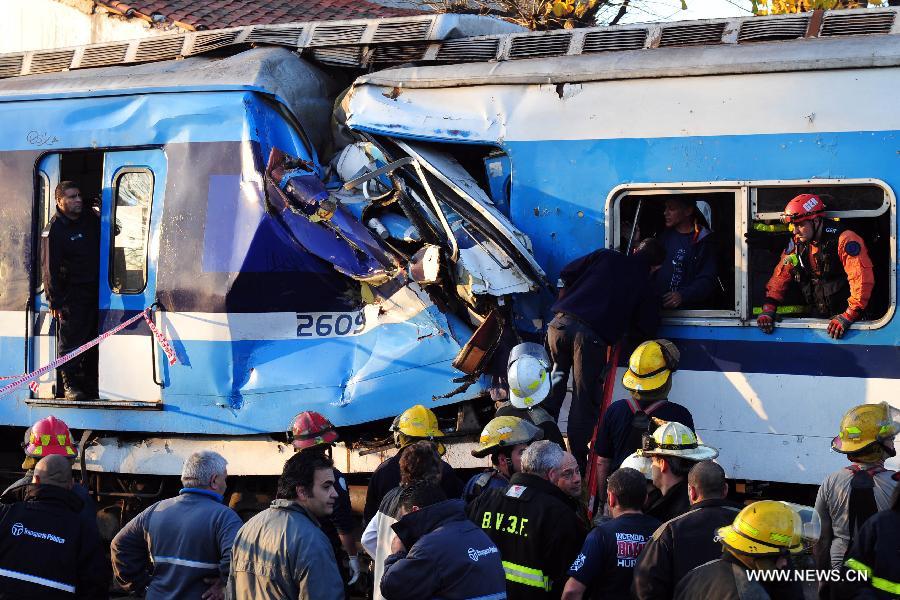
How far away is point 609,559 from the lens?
18.0 feet

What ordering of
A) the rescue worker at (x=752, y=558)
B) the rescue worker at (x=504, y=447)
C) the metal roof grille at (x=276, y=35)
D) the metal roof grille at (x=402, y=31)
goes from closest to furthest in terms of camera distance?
the rescue worker at (x=752, y=558)
the rescue worker at (x=504, y=447)
the metal roof grille at (x=402, y=31)
the metal roof grille at (x=276, y=35)

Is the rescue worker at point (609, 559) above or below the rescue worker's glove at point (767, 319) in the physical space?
below

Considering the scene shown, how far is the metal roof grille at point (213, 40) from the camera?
387 inches

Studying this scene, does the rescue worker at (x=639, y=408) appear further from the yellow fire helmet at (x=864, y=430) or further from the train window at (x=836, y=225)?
the yellow fire helmet at (x=864, y=430)

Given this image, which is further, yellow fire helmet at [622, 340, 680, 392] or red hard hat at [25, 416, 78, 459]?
red hard hat at [25, 416, 78, 459]

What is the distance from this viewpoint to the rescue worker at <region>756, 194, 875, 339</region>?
287 inches

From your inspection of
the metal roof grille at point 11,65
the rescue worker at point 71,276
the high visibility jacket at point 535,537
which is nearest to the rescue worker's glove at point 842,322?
the high visibility jacket at point 535,537

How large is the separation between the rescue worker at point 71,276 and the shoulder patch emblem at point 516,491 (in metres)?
4.69

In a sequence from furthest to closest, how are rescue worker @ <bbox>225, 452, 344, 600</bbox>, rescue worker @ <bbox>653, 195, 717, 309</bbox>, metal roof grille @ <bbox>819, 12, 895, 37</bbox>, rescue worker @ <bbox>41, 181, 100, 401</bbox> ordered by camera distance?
1. rescue worker @ <bbox>41, 181, 100, 401</bbox>
2. rescue worker @ <bbox>653, 195, 717, 309</bbox>
3. metal roof grille @ <bbox>819, 12, 895, 37</bbox>
4. rescue worker @ <bbox>225, 452, 344, 600</bbox>

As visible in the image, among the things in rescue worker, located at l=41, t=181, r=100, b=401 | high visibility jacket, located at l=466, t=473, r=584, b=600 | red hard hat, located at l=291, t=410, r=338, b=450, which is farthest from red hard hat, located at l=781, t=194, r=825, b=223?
rescue worker, located at l=41, t=181, r=100, b=401

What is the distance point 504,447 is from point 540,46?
11.0 ft

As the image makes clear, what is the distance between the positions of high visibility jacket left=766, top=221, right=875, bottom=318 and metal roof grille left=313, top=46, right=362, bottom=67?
369 cm

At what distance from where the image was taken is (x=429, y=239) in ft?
27.2

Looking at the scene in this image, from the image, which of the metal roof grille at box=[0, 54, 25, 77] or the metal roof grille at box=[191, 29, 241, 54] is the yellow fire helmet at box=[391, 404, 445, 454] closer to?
the metal roof grille at box=[191, 29, 241, 54]
